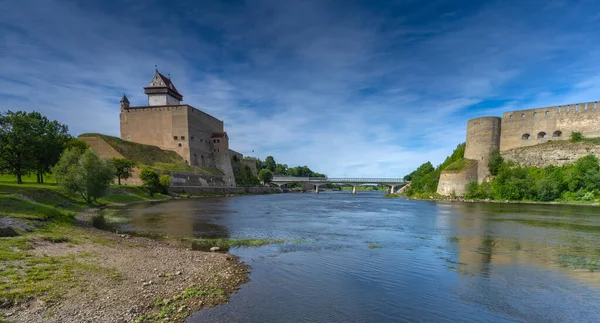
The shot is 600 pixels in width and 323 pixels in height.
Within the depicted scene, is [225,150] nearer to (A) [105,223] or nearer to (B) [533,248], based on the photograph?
(A) [105,223]

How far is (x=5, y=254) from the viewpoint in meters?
6.38

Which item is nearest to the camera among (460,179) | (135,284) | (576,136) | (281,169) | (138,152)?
(135,284)

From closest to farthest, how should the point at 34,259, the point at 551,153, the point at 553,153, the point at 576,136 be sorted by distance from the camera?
the point at 34,259 < the point at 576,136 < the point at 553,153 < the point at 551,153

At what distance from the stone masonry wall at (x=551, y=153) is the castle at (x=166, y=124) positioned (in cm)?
5267

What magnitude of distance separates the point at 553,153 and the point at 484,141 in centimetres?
825

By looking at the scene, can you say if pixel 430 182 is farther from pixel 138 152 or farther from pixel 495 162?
pixel 138 152

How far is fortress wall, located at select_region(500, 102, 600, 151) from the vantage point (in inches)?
1389

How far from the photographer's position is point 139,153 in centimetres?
5034

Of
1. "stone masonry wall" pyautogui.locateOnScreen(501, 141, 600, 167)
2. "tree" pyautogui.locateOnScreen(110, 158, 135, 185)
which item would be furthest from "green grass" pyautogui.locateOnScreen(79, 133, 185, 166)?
"stone masonry wall" pyautogui.locateOnScreen(501, 141, 600, 167)

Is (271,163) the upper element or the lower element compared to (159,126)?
lower

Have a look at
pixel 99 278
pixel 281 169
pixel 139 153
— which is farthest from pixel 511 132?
pixel 281 169

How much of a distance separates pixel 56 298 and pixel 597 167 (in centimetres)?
4458

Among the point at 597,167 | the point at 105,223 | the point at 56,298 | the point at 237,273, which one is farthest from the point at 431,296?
the point at 597,167

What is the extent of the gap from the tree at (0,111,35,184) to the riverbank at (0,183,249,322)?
17.8m
